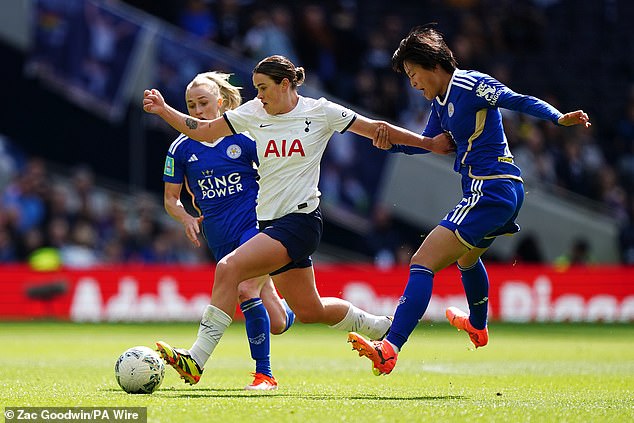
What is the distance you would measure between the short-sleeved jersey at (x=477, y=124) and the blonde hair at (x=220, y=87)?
1.75 metres

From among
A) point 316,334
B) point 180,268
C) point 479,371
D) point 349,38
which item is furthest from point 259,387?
point 349,38

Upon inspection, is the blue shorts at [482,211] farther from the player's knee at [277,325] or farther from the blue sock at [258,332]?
the player's knee at [277,325]

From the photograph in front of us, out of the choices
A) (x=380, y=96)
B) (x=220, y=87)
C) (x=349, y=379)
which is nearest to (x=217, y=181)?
(x=220, y=87)

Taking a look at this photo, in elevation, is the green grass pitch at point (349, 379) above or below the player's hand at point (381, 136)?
below

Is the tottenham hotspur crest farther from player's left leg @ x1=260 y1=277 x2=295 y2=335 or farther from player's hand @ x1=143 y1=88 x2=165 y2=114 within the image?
player's hand @ x1=143 y1=88 x2=165 y2=114

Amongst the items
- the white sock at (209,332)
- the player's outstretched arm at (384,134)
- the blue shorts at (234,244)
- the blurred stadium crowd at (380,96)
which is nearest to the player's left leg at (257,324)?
the blue shorts at (234,244)

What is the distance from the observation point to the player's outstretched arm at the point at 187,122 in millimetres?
8102

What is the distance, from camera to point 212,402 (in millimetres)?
7320

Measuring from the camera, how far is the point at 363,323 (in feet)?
29.8

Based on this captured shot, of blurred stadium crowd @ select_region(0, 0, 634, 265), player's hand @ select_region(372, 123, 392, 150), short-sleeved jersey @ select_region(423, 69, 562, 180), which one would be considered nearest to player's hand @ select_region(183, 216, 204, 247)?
player's hand @ select_region(372, 123, 392, 150)

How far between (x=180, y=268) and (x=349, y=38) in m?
5.89

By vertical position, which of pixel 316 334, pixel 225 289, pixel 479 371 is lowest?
pixel 316 334

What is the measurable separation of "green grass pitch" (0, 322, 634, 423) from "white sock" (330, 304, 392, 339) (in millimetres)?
403

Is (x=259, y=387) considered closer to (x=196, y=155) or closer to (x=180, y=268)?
(x=196, y=155)
